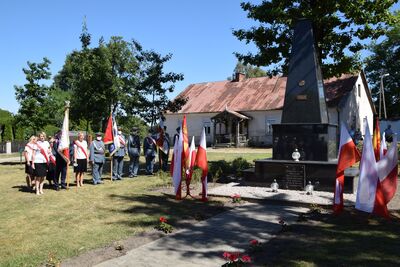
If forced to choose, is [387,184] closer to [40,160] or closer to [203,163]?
[203,163]

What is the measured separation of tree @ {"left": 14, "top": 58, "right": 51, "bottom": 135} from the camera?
64.4 feet

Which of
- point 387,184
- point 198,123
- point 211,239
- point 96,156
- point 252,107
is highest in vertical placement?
point 252,107

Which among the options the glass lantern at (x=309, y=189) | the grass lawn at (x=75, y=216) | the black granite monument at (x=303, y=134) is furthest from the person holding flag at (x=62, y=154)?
the glass lantern at (x=309, y=189)

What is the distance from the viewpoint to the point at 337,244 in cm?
566

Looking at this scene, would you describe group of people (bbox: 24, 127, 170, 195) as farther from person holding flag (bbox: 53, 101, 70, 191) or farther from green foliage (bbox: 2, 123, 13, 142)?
green foliage (bbox: 2, 123, 13, 142)

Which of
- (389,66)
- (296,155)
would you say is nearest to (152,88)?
(296,155)

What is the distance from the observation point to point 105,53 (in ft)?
66.8

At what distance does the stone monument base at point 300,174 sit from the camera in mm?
10047

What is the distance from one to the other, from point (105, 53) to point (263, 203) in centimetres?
1414

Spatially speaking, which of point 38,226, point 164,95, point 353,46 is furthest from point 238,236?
point 164,95

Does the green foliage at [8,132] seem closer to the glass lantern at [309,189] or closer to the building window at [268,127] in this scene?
the building window at [268,127]

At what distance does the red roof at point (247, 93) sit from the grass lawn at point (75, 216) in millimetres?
23911

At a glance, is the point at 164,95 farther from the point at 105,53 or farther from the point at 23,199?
the point at 23,199

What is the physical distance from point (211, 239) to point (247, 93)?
3200 centimetres
